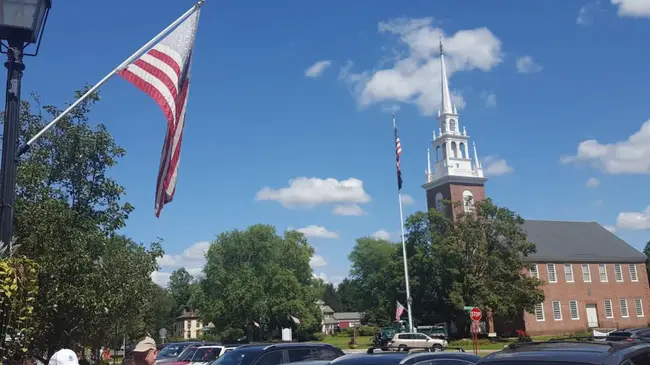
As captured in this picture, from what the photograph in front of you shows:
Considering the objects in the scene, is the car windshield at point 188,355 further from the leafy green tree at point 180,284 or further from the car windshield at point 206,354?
the leafy green tree at point 180,284

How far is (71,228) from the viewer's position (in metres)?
12.8

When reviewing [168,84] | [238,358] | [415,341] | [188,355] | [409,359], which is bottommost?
[415,341]

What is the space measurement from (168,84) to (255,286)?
61.4m

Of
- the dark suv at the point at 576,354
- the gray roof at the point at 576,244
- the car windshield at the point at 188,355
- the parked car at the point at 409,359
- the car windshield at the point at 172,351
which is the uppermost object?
the gray roof at the point at 576,244

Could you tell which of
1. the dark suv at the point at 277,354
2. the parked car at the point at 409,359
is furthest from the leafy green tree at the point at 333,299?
the parked car at the point at 409,359

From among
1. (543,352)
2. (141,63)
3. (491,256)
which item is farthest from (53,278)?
(491,256)

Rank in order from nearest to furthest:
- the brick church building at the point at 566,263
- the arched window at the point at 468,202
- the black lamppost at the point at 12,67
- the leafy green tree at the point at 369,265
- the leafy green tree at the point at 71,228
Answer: the black lamppost at the point at 12,67 < the leafy green tree at the point at 71,228 < the arched window at the point at 468,202 < the brick church building at the point at 566,263 < the leafy green tree at the point at 369,265

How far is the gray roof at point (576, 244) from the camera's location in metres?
77.4

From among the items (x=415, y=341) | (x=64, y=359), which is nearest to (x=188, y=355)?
(x=64, y=359)

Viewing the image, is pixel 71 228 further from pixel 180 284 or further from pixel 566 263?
pixel 180 284

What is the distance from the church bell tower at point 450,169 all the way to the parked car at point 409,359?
66.1 meters

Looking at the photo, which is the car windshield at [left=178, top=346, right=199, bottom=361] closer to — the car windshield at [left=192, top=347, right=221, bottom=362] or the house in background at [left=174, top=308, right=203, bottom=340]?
the car windshield at [left=192, top=347, right=221, bottom=362]

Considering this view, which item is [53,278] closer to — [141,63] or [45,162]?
[45,162]

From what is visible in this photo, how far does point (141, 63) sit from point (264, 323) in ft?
212
